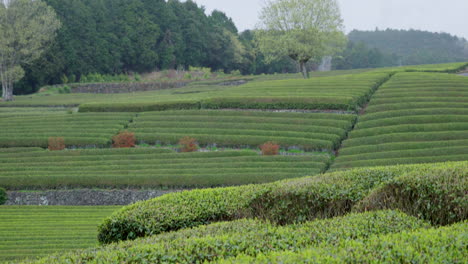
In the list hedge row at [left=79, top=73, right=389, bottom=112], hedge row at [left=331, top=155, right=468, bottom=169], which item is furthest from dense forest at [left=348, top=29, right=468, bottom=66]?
hedge row at [left=331, top=155, right=468, bottom=169]

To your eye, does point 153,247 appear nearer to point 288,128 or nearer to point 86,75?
point 288,128

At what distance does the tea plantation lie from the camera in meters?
10.2

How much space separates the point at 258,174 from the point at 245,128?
1162 cm

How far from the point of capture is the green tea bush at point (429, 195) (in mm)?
12375

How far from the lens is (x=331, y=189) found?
1439cm

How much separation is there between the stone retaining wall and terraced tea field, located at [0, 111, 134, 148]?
9.75 meters

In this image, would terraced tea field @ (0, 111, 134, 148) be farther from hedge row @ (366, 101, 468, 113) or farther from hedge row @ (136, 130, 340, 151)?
hedge row @ (366, 101, 468, 113)

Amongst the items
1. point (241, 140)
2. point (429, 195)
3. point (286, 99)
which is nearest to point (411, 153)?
point (241, 140)

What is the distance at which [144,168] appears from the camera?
112 feet

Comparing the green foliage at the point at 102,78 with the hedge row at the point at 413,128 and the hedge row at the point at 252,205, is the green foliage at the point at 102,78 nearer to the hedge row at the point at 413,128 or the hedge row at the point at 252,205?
the hedge row at the point at 413,128

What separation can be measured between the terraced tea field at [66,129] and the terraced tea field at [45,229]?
42.5 ft

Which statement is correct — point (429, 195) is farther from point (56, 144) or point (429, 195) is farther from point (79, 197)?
point (56, 144)

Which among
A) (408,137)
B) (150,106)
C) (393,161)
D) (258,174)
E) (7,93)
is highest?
(7,93)

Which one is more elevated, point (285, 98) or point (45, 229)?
point (285, 98)
